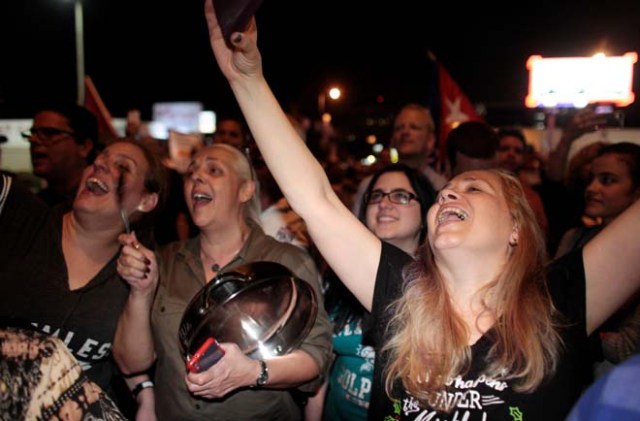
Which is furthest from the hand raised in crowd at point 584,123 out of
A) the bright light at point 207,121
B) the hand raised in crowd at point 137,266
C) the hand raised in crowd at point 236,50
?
the bright light at point 207,121

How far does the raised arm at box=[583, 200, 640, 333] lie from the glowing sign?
1247cm

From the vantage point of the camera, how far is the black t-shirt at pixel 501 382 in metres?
1.86

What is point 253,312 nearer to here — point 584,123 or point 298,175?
point 298,175

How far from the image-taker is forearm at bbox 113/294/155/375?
2582 mm

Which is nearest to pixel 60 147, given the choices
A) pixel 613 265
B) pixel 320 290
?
pixel 320 290

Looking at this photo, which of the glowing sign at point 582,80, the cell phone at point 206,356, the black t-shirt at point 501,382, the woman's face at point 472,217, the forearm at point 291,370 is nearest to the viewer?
the black t-shirt at point 501,382

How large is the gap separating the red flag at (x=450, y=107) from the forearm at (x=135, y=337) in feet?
17.6

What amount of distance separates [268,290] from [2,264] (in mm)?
1332

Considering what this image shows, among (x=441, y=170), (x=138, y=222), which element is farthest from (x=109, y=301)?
(x=441, y=170)

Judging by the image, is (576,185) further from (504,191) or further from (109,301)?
(109,301)

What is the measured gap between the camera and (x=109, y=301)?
2.75m

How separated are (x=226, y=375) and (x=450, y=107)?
19.6 ft

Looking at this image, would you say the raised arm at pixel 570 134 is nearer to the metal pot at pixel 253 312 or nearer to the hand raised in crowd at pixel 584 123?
the hand raised in crowd at pixel 584 123

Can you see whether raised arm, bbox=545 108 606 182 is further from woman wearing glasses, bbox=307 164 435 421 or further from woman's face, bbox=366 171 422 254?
woman's face, bbox=366 171 422 254
